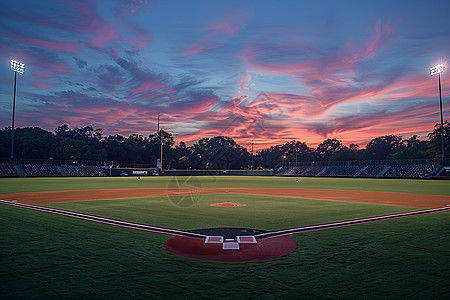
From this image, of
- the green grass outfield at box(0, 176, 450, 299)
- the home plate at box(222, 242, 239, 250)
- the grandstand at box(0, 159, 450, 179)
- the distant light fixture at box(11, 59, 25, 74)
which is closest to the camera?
the green grass outfield at box(0, 176, 450, 299)

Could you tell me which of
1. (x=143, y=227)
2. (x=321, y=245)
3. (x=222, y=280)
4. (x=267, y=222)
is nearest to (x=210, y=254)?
(x=222, y=280)

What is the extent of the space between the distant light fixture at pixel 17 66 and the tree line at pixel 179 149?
31.7 m

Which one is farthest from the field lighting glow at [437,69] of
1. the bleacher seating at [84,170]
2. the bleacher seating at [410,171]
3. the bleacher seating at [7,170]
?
the bleacher seating at [7,170]

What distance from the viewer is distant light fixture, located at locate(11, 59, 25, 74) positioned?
4926 cm

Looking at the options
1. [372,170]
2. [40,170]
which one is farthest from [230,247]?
[372,170]

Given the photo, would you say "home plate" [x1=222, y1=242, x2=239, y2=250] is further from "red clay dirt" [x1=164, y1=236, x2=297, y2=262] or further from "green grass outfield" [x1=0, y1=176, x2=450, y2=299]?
"green grass outfield" [x1=0, y1=176, x2=450, y2=299]

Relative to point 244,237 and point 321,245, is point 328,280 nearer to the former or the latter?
point 321,245

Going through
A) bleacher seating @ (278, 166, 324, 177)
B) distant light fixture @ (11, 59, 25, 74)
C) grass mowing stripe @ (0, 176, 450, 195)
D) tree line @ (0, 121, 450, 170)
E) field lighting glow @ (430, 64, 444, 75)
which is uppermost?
distant light fixture @ (11, 59, 25, 74)

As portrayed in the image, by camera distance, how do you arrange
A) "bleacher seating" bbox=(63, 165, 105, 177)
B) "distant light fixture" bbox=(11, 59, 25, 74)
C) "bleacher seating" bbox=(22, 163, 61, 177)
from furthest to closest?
1. "bleacher seating" bbox=(63, 165, 105, 177)
2. "bleacher seating" bbox=(22, 163, 61, 177)
3. "distant light fixture" bbox=(11, 59, 25, 74)

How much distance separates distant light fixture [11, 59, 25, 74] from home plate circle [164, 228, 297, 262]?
2234 inches

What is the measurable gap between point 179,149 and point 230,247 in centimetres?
12473

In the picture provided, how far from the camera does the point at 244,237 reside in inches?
259

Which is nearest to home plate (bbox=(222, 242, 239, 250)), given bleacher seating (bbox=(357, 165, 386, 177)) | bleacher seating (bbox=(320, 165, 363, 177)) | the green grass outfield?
the green grass outfield

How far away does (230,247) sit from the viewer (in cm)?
574
